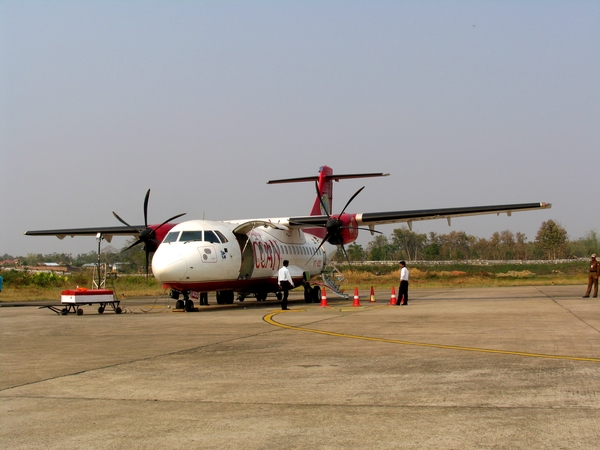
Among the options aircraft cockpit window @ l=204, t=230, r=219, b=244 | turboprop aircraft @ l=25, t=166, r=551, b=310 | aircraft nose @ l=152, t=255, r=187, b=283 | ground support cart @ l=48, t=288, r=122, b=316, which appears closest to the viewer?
ground support cart @ l=48, t=288, r=122, b=316

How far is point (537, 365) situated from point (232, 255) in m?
15.1

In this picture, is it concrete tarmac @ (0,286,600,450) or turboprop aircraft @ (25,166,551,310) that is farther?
turboprop aircraft @ (25,166,551,310)

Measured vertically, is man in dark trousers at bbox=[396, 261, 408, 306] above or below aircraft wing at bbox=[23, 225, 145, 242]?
below

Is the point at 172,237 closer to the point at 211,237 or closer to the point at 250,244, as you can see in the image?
the point at 211,237

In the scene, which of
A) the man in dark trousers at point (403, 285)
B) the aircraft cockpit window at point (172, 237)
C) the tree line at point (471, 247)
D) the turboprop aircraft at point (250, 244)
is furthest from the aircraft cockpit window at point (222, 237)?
the tree line at point (471, 247)

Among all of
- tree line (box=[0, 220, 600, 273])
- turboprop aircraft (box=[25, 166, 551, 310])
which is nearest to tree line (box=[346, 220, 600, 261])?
tree line (box=[0, 220, 600, 273])

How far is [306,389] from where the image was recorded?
6855 millimetres

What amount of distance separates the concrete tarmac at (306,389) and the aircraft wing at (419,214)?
11749mm

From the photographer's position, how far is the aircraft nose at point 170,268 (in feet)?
64.7

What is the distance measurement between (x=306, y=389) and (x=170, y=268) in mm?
13525

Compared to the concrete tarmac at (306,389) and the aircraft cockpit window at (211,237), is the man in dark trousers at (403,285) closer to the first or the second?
the aircraft cockpit window at (211,237)

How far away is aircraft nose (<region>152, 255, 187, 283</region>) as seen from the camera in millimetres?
19719

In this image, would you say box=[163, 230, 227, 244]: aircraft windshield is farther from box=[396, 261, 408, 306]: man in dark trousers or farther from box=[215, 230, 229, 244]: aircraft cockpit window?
box=[396, 261, 408, 306]: man in dark trousers

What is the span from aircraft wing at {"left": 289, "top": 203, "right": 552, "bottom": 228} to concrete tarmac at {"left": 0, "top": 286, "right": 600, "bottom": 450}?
1175 centimetres
